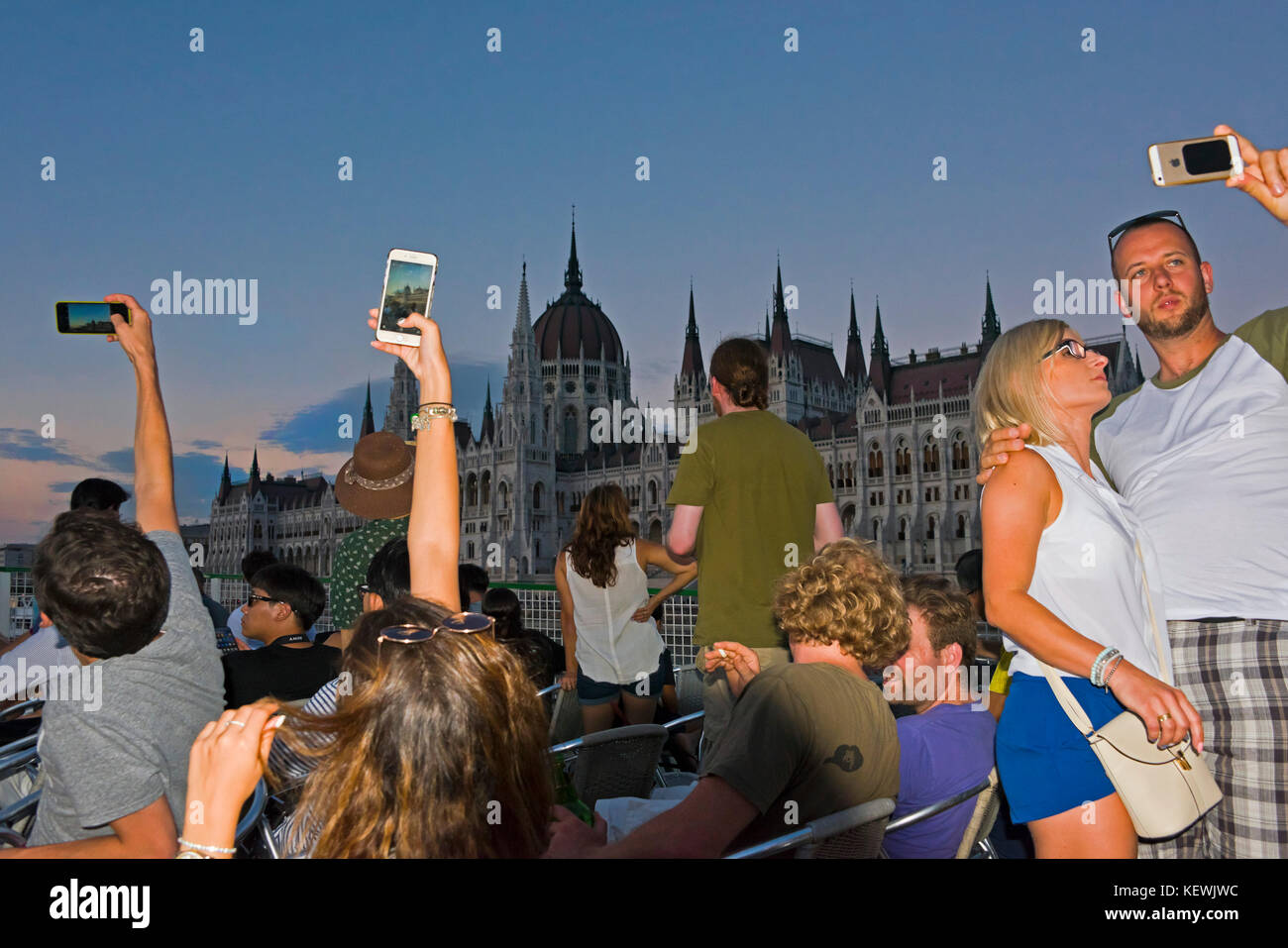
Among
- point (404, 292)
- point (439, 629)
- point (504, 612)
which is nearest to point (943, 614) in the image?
point (404, 292)

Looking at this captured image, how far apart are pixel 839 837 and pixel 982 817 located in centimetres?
89

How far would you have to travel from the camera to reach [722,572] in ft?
12.9

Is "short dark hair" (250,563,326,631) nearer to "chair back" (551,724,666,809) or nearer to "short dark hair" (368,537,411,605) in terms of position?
"short dark hair" (368,537,411,605)

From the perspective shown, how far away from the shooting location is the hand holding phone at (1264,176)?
238 cm

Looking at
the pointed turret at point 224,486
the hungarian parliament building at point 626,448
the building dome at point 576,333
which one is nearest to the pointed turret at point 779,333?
the hungarian parliament building at point 626,448

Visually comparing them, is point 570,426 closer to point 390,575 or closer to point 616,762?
point 616,762

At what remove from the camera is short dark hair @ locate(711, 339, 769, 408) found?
413 cm

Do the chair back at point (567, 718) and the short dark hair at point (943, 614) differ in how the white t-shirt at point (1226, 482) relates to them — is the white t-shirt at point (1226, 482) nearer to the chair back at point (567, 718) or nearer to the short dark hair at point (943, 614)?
the short dark hair at point (943, 614)

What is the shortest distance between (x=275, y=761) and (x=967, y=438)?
5583 centimetres

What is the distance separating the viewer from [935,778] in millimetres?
2803

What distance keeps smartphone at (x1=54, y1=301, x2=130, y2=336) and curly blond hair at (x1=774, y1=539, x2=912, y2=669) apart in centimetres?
212

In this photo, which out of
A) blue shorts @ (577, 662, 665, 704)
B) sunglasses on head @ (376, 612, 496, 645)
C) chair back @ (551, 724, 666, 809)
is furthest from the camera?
blue shorts @ (577, 662, 665, 704)

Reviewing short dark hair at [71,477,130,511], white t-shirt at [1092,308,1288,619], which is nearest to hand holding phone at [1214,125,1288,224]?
white t-shirt at [1092,308,1288,619]

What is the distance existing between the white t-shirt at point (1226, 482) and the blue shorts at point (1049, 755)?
0.55 meters
